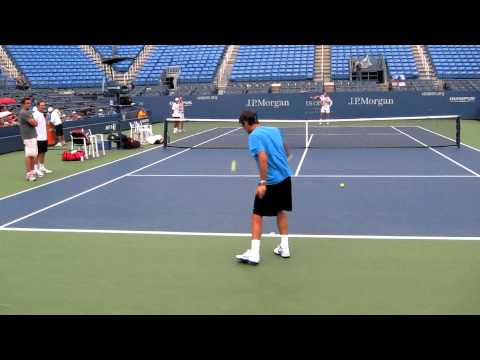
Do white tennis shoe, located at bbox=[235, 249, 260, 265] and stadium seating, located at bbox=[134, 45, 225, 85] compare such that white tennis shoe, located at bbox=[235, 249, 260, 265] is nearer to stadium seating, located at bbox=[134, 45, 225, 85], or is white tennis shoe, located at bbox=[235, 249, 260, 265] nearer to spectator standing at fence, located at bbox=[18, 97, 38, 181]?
spectator standing at fence, located at bbox=[18, 97, 38, 181]

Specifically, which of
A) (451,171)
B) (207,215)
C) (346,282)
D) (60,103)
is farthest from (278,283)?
(60,103)

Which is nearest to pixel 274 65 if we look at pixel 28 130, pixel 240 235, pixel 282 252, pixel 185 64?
pixel 185 64

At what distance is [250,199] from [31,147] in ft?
18.0

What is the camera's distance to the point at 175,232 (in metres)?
7.71

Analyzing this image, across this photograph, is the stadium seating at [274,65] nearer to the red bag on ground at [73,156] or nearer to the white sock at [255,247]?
the red bag on ground at [73,156]

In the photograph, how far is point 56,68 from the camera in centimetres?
4003

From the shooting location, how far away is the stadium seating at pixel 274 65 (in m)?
38.2

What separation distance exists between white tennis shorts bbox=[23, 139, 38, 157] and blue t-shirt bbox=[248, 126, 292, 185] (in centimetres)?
784

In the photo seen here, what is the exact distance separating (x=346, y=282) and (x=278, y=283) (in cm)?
68

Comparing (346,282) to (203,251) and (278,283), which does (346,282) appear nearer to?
(278,283)

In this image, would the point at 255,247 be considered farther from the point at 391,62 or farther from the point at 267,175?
the point at 391,62

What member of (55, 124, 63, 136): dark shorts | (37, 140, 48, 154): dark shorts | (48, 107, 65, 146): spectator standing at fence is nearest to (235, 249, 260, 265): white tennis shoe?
(37, 140, 48, 154): dark shorts

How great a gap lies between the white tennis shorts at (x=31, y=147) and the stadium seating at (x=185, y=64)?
88.8 ft

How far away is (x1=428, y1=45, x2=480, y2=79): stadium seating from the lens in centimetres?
3578
